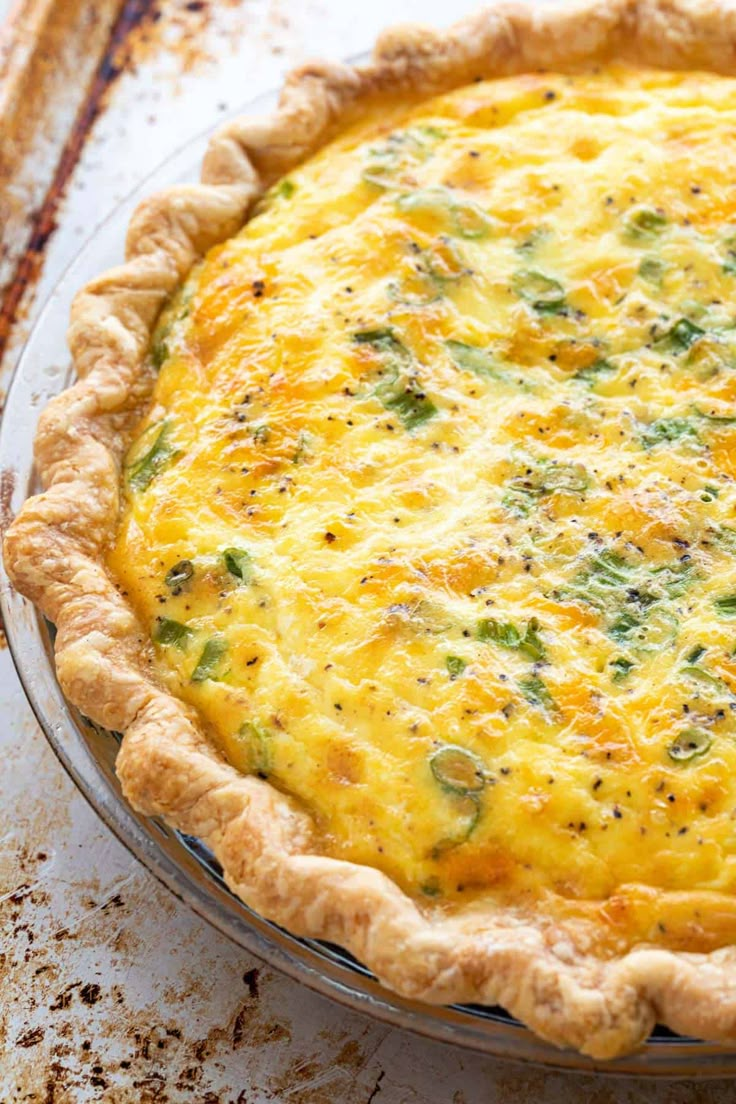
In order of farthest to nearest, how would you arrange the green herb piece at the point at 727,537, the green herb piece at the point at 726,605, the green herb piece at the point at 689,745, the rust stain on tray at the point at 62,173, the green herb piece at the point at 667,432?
the rust stain on tray at the point at 62,173
the green herb piece at the point at 667,432
the green herb piece at the point at 727,537
the green herb piece at the point at 726,605
the green herb piece at the point at 689,745

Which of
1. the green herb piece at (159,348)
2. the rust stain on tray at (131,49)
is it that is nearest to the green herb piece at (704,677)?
the green herb piece at (159,348)

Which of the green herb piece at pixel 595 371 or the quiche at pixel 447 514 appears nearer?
the quiche at pixel 447 514

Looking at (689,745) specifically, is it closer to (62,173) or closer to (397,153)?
(397,153)

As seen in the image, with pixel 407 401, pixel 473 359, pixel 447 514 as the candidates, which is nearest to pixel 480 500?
pixel 447 514

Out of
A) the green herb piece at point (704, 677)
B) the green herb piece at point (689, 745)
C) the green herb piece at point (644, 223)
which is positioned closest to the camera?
the green herb piece at point (689, 745)

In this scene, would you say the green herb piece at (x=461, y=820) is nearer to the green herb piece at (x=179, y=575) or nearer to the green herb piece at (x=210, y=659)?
the green herb piece at (x=210, y=659)

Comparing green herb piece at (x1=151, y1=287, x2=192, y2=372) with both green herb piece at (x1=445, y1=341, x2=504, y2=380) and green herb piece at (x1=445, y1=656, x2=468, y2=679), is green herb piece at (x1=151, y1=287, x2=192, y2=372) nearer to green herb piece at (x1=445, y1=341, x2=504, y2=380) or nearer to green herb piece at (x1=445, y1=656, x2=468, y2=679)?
green herb piece at (x1=445, y1=341, x2=504, y2=380)

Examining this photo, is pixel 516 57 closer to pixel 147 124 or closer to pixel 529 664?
pixel 147 124
